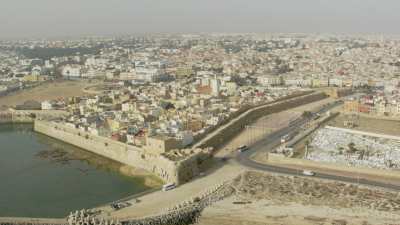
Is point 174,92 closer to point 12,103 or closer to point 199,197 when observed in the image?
point 12,103

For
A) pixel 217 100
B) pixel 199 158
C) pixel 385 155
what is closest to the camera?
pixel 199 158

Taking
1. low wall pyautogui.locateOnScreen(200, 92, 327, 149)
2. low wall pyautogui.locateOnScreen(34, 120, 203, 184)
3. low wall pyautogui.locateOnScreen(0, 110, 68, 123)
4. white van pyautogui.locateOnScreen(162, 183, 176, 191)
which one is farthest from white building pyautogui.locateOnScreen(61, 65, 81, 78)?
white van pyautogui.locateOnScreen(162, 183, 176, 191)

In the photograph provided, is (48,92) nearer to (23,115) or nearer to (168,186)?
(23,115)

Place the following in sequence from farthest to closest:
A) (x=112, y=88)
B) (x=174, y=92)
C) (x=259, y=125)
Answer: (x=112, y=88) < (x=174, y=92) < (x=259, y=125)

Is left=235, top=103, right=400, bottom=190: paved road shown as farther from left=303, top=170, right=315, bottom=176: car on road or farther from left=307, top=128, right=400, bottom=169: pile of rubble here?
left=307, top=128, right=400, bottom=169: pile of rubble

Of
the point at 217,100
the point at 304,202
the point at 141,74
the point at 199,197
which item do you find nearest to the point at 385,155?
the point at 304,202

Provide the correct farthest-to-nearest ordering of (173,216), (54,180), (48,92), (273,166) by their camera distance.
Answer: (48,92)
(54,180)
(273,166)
(173,216)

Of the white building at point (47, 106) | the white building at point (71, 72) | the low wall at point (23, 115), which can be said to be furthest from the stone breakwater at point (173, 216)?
the white building at point (71, 72)

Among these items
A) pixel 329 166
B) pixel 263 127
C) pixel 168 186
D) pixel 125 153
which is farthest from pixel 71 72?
pixel 329 166
